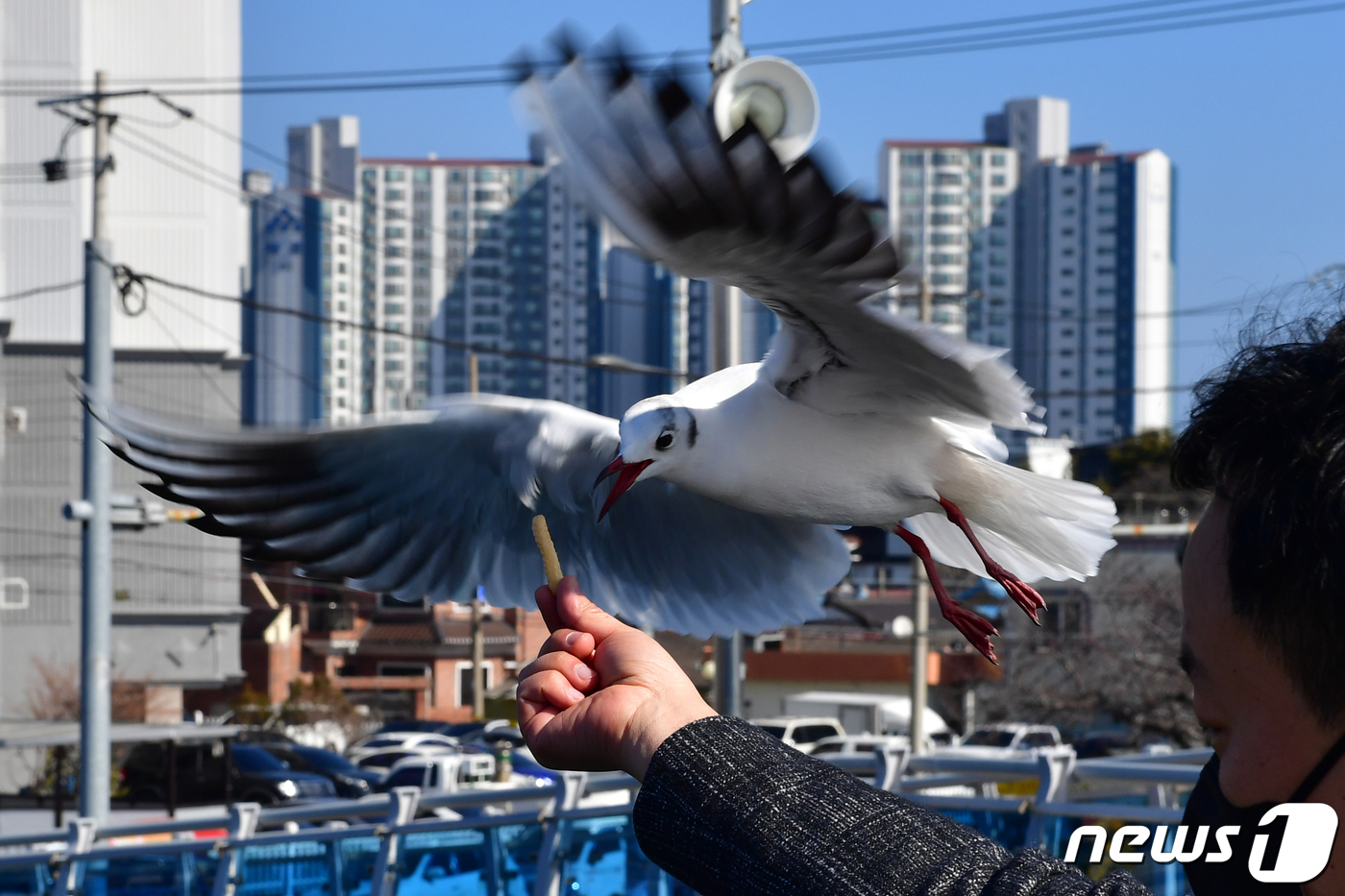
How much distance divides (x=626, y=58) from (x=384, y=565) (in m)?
1.07

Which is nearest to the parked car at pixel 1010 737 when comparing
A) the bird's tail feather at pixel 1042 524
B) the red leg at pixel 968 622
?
the bird's tail feather at pixel 1042 524

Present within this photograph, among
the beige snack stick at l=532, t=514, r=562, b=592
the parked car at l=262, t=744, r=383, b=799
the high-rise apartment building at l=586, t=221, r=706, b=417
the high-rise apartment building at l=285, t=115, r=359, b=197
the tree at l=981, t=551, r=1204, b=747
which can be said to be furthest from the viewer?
the high-rise apartment building at l=285, t=115, r=359, b=197

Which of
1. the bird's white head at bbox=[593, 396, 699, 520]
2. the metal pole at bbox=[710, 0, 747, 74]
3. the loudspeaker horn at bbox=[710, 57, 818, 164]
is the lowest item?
the bird's white head at bbox=[593, 396, 699, 520]

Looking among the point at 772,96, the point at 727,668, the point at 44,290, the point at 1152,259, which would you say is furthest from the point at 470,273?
the point at 772,96

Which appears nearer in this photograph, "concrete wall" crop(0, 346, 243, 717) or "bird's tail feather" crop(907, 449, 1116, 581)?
"bird's tail feather" crop(907, 449, 1116, 581)

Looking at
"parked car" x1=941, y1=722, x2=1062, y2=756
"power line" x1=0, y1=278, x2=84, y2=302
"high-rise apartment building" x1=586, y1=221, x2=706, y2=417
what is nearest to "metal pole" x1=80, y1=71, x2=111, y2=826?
"power line" x1=0, y1=278, x2=84, y2=302

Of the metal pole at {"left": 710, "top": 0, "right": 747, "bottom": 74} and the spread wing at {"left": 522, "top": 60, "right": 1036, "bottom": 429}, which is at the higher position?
the metal pole at {"left": 710, "top": 0, "right": 747, "bottom": 74}

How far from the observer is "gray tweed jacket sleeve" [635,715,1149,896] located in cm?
83

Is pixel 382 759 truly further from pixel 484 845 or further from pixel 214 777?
pixel 484 845

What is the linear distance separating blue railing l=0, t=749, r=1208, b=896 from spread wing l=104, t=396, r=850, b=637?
1045 mm

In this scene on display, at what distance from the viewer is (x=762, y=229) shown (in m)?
1.38

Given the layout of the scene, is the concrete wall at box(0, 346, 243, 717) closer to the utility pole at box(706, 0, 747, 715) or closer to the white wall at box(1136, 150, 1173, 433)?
the utility pole at box(706, 0, 747, 715)

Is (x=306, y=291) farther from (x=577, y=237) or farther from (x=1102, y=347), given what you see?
(x=1102, y=347)

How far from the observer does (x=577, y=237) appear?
178 feet
